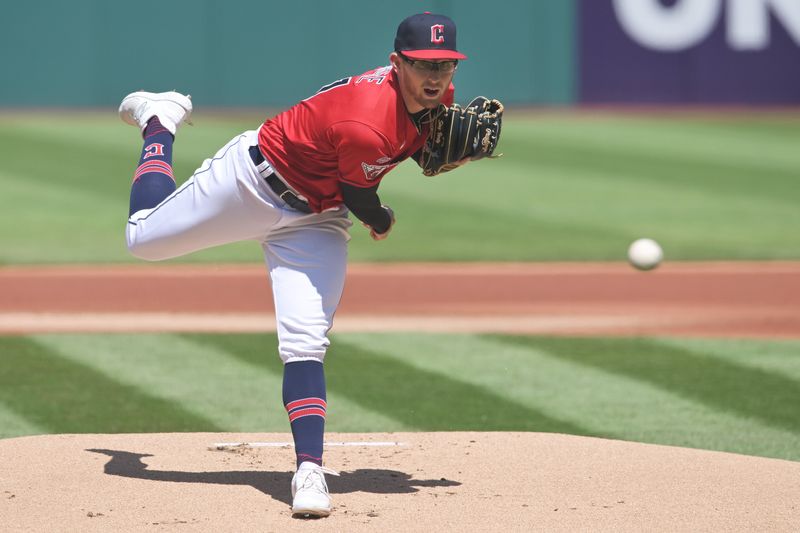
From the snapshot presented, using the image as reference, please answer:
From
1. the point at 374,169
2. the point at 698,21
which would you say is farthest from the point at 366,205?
the point at 698,21

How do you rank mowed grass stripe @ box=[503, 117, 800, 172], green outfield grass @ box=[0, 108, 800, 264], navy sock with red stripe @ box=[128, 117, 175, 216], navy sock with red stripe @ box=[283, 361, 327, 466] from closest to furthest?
navy sock with red stripe @ box=[283, 361, 327, 466]
navy sock with red stripe @ box=[128, 117, 175, 216]
green outfield grass @ box=[0, 108, 800, 264]
mowed grass stripe @ box=[503, 117, 800, 172]

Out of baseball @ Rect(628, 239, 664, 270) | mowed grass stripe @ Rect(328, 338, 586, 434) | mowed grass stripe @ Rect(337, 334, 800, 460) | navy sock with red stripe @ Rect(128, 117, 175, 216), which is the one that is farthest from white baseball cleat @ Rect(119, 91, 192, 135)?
baseball @ Rect(628, 239, 664, 270)

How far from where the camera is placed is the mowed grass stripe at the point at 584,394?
601 centimetres

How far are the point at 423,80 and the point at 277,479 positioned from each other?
161 cm

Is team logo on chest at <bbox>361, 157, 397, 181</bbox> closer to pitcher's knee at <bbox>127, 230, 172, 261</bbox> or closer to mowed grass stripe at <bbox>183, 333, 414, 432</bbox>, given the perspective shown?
pitcher's knee at <bbox>127, 230, 172, 261</bbox>

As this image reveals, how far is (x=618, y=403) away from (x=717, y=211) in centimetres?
714

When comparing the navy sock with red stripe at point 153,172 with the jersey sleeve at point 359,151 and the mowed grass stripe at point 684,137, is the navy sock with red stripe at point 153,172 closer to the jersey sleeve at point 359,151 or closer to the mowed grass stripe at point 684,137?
the jersey sleeve at point 359,151

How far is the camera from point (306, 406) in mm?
4715

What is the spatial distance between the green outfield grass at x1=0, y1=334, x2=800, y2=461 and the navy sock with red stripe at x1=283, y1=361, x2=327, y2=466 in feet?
→ 4.73

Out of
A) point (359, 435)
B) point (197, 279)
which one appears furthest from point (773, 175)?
point (359, 435)

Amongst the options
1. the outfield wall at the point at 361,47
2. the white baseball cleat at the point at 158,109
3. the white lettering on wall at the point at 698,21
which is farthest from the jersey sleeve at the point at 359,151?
the white lettering on wall at the point at 698,21

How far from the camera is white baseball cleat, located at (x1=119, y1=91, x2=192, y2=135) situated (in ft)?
17.6

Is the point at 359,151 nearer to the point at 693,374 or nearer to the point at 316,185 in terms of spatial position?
the point at 316,185

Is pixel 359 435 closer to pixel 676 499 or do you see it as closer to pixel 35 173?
pixel 676 499
